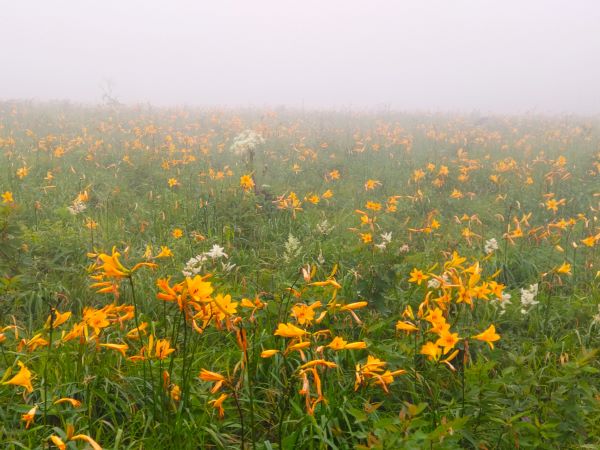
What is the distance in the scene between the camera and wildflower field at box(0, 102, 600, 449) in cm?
184

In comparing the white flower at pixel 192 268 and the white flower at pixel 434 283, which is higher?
the white flower at pixel 434 283

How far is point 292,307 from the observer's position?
2229 millimetres

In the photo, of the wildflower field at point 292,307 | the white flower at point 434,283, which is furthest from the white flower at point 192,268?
the white flower at point 434,283

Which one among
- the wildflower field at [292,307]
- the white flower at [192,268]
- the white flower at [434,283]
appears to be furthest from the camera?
the white flower at [192,268]

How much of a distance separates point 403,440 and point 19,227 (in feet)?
9.82

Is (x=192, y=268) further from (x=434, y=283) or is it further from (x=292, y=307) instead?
(x=434, y=283)

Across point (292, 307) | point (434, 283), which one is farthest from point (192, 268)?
point (434, 283)

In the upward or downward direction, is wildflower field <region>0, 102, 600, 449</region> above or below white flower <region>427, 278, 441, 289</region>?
below

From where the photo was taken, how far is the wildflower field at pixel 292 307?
1.84 meters

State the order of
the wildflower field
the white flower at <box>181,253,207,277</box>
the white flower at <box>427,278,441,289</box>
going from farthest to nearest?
1. the white flower at <box>181,253,207,277</box>
2. the white flower at <box>427,278,441,289</box>
3. the wildflower field

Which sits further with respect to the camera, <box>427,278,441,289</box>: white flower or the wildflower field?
<box>427,278,441,289</box>: white flower

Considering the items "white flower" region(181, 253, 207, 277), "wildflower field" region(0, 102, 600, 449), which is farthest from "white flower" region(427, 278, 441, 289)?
"white flower" region(181, 253, 207, 277)

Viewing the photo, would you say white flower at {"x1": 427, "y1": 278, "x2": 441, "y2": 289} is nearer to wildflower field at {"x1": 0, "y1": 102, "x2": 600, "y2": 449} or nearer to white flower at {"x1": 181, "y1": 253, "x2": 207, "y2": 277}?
wildflower field at {"x1": 0, "y1": 102, "x2": 600, "y2": 449}

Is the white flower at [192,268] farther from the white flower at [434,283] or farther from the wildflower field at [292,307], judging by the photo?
the white flower at [434,283]
